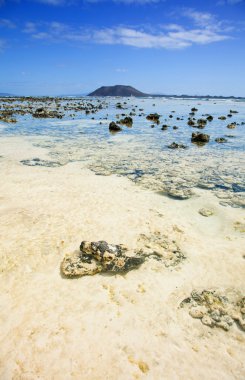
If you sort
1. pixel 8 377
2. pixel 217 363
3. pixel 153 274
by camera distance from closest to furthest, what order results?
1. pixel 8 377
2. pixel 217 363
3. pixel 153 274

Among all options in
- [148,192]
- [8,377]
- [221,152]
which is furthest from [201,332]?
[221,152]

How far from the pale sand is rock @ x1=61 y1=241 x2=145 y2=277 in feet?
0.81

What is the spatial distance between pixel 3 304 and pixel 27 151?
15.7 metres

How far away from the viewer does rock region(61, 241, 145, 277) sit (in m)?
7.52

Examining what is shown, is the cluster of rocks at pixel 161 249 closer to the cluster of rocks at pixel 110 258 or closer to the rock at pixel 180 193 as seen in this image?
the cluster of rocks at pixel 110 258

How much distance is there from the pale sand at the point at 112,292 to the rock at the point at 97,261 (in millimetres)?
246

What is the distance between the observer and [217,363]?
5195 mm

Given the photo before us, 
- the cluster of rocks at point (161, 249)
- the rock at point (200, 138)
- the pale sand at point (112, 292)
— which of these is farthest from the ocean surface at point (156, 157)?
the cluster of rocks at point (161, 249)

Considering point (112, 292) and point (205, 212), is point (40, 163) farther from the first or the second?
point (112, 292)

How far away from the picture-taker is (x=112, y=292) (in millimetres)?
6875

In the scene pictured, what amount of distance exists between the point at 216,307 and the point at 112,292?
8.39 ft

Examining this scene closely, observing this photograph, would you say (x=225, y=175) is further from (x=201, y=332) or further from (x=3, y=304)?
(x=3, y=304)

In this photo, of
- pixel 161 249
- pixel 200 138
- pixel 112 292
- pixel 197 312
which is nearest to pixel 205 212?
pixel 161 249

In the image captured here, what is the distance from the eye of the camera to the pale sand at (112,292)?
16.9ft
